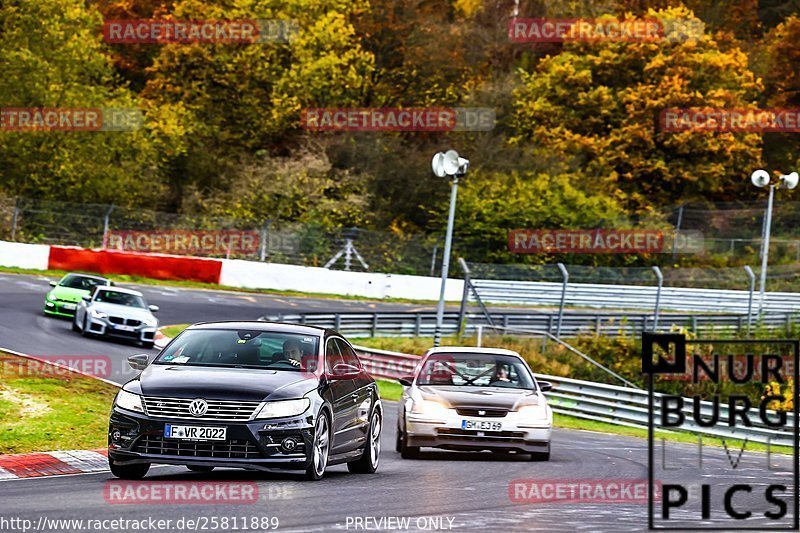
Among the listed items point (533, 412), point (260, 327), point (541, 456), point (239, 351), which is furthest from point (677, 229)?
point (239, 351)

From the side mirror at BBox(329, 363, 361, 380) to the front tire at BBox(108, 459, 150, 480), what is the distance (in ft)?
6.49

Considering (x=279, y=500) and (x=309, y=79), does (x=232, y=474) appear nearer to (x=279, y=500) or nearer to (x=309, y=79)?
(x=279, y=500)

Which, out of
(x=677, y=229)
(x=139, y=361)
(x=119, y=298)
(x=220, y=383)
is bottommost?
(x=220, y=383)

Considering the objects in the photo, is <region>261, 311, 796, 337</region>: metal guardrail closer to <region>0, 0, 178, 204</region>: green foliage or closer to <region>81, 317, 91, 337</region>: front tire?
<region>81, 317, 91, 337</region>: front tire

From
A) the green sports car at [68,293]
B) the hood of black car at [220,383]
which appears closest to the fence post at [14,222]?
the green sports car at [68,293]

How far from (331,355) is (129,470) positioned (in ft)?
7.89

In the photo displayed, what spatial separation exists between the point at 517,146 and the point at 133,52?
21474 millimetres

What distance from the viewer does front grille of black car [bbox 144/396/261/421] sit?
11516 millimetres

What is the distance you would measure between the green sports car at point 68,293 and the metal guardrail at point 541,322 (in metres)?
5.51

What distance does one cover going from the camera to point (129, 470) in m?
11.9

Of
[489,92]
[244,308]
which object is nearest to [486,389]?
[244,308]

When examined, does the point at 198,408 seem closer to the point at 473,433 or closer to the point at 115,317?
the point at 473,433

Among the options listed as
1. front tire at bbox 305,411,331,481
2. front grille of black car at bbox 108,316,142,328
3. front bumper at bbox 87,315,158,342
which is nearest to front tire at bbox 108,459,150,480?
front tire at bbox 305,411,331,481

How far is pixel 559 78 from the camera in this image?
60.7 m
